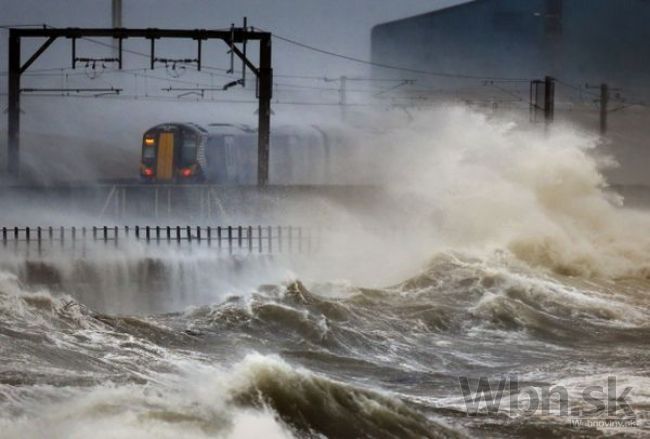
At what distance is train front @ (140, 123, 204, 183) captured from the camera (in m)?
32.7

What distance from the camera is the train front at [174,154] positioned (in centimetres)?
Answer: 3266

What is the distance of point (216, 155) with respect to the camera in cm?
3294

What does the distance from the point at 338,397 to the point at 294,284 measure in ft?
24.1

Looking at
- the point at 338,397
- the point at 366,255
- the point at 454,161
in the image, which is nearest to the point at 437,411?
the point at 338,397

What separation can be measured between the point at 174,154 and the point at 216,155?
113 cm

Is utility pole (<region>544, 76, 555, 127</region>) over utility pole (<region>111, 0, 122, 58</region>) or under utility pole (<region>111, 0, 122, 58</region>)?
under

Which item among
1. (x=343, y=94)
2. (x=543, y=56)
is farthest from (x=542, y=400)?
(x=543, y=56)

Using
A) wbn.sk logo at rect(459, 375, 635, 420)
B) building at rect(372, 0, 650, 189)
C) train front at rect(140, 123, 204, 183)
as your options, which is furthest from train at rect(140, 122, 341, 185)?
wbn.sk logo at rect(459, 375, 635, 420)

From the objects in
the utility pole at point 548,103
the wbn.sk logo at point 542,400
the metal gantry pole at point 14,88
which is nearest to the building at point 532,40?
the utility pole at point 548,103

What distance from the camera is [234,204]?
25641 millimetres

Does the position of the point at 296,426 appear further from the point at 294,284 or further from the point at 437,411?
the point at 294,284

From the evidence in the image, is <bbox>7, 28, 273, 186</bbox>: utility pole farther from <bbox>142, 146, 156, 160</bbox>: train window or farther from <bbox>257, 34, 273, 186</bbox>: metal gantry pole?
<bbox>142, 146, 156, 160</bbox>: train window

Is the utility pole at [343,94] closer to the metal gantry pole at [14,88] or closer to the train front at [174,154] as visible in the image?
the train front at [174,154]

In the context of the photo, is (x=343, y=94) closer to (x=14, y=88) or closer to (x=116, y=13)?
(x=116, y=13)
